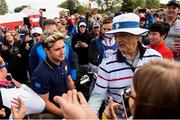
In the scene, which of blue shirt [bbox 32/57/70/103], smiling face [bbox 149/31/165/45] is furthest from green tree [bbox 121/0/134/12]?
blue shirt [bbox 32/57/70/103]

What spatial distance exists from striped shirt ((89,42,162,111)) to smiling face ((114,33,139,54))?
52mm

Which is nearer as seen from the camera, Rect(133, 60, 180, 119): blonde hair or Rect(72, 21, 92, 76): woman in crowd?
Rect(133, 60, 180, 119): blonde hair

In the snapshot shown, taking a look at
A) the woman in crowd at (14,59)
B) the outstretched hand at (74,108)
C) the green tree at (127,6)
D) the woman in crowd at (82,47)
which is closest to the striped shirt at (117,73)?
the outstretched hand at (74,108)

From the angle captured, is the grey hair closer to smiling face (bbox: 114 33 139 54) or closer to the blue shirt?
the blue shirt

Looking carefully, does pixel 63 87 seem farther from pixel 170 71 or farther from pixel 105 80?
pixel 170 71

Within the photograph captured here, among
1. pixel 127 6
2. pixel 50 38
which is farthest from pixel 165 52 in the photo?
pixel 127 6

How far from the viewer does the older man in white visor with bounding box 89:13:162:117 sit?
262 cm

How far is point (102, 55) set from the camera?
547 centimetres

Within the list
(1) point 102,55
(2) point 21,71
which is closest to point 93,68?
(1) point 102,55

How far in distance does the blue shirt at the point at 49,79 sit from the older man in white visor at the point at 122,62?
67 cm

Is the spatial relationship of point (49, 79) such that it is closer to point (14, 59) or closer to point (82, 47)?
point (82, 47)

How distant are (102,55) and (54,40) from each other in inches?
81.3

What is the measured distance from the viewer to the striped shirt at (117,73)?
2.62 meters

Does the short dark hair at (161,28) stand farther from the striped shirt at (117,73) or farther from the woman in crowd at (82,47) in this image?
the woman in crowd at (82,47)
